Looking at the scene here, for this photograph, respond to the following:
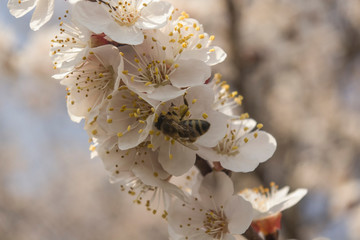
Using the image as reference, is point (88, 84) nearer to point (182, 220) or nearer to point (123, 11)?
point (123, 11)

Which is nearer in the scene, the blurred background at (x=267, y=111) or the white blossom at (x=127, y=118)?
the white blossom at (x=127, y=118)

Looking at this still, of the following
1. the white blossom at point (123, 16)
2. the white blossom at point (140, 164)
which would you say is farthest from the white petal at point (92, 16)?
the white blossom at point (140, 164)

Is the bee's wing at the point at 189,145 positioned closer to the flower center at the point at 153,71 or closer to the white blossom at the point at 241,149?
the white blossom at the point at 241,149

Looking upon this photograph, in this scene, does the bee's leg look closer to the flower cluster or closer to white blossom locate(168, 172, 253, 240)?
the flower cluster

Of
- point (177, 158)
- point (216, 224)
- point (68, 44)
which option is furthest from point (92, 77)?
point (216, 224)

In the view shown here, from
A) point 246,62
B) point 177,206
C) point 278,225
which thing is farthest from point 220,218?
point 246,62

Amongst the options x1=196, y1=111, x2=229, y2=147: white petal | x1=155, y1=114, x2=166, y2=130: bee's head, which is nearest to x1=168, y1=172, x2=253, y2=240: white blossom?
x1=196, y1=111, x2=229, y2=147: white petal

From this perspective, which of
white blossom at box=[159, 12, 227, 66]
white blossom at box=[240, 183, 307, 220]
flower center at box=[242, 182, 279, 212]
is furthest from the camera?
flower center at box=[242, 182, 279, 212]
